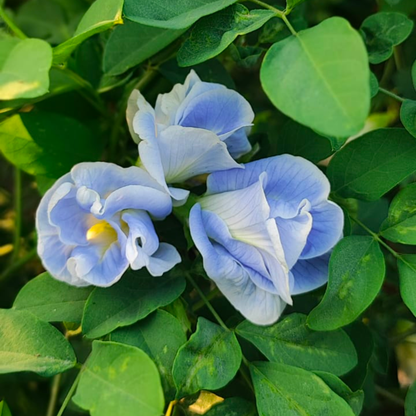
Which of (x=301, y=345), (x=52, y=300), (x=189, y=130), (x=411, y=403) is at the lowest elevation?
(x=411, y=403)

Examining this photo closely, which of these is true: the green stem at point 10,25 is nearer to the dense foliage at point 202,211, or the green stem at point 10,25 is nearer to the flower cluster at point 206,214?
the dense foliage at point 202,211

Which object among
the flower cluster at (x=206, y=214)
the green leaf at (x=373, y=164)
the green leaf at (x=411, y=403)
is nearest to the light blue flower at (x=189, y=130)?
the flower cluster at (x=206, y=214)

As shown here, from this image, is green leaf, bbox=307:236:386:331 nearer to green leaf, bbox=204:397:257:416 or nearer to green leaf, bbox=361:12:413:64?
green leaf, bbox=204:397:257:416

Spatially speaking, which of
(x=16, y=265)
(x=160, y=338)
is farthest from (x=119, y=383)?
(x=16, y=265)

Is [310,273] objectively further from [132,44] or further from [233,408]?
[132,44]

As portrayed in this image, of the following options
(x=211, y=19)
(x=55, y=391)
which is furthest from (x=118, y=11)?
(x=55, y=391)

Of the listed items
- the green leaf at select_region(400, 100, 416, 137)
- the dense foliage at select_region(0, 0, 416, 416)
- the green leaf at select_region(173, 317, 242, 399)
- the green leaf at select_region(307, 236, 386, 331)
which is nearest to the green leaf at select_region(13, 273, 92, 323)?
the dense foliage at select_region(0, 0, 416, 416)

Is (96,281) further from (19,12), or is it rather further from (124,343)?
(19,12)
